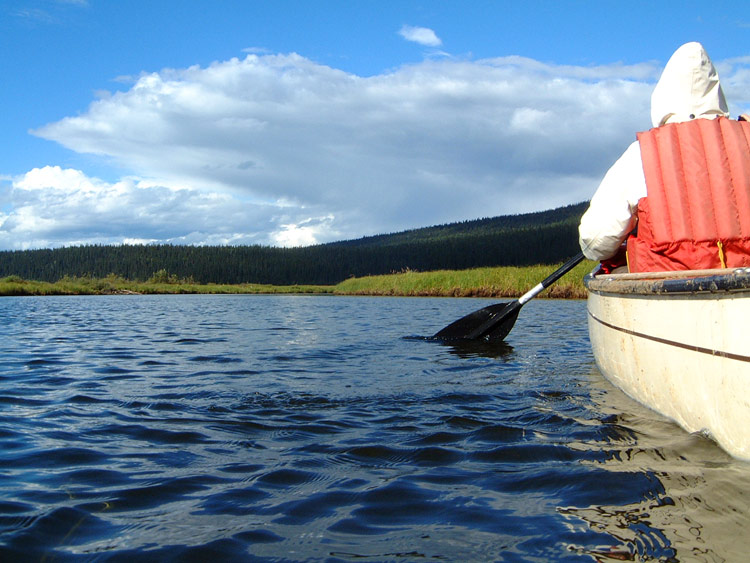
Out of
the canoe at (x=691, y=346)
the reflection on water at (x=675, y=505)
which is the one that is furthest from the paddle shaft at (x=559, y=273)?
the reflection on water at (x=675, y=505)

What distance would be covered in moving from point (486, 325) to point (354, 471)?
6847mm

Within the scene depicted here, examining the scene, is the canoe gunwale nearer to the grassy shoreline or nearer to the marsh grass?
the marsh grass

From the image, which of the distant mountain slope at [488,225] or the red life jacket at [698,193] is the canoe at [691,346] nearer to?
the red life jacket at [698,193]

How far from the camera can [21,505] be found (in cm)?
254

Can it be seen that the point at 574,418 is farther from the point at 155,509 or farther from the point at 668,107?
the point at 155,509

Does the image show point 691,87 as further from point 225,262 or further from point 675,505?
point 225,262

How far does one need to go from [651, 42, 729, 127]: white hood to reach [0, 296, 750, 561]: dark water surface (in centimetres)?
214

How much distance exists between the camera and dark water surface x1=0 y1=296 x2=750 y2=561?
7.18ft

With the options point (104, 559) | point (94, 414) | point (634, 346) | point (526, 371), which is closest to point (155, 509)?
point (104, 559)

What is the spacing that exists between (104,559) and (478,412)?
114 inches

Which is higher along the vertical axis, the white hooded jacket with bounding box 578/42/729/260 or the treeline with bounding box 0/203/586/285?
the treeline with bounding box 0/203/586/285

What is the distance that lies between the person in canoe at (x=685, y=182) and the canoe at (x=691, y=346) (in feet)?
0.99

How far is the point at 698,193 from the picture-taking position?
148 inches

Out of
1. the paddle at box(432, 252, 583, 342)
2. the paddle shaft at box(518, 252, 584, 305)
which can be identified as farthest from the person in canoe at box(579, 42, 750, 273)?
the paddle at box(432, 252, 583, 342)
